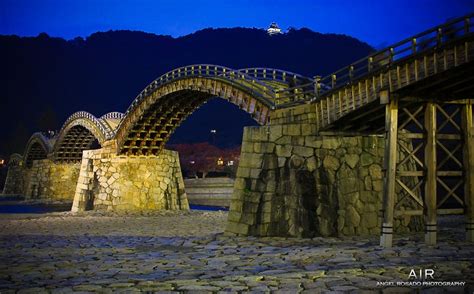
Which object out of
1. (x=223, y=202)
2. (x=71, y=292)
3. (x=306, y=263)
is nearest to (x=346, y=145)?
(x=306, y=263)

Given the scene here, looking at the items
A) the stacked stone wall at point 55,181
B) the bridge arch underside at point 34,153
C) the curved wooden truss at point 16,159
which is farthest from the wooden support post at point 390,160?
the curved wooden truss at point 16,159

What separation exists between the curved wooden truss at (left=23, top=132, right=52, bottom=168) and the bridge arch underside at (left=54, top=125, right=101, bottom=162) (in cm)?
288

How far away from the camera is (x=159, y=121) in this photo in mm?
32344

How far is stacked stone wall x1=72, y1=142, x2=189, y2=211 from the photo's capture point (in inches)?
1202

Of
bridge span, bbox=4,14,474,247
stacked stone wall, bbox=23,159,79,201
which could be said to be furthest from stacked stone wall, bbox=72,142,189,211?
stacked stone wall, bbox=23,159,79,201

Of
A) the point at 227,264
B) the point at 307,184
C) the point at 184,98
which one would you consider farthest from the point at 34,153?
the point at 227,264

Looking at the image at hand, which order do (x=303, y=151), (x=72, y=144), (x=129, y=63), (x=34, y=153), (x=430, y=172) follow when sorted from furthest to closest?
1. (x=129, y=63)
2. (x=34, y=153)
3. (x=72, y=144)
4. (x=303, y=151)
5. (x=430, y=172)

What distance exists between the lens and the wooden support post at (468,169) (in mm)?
11680

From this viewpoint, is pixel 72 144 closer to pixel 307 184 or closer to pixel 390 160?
pixel 307 184

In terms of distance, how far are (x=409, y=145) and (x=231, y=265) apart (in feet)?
33.6

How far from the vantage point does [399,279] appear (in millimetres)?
6812

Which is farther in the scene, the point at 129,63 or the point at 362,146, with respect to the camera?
the point at 129,63

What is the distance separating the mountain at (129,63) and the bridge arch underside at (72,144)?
60993 millimetres

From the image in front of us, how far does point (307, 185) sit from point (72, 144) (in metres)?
43.7
